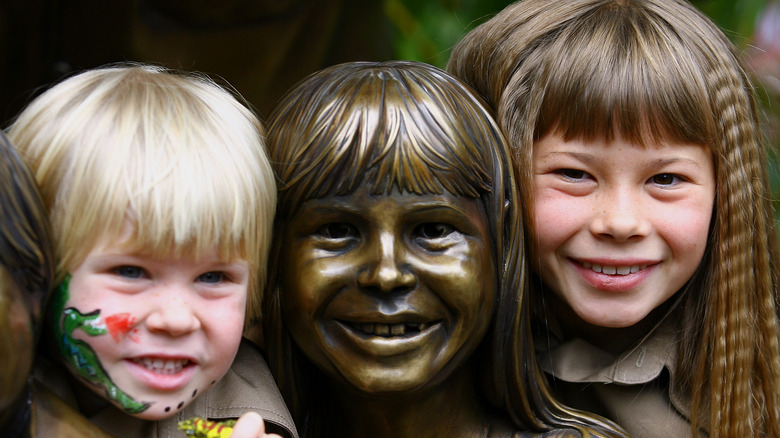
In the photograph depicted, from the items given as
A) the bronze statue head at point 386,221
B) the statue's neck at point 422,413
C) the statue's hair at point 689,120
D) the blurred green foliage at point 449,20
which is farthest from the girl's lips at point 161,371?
the blurred green foliage at point 449,20

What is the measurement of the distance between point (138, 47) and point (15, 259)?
99 centimetres

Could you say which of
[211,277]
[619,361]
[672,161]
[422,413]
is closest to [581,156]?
[672,161]

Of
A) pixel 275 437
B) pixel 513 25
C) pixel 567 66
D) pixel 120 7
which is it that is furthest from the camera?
pixel 120 7

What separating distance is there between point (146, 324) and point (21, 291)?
0.20m

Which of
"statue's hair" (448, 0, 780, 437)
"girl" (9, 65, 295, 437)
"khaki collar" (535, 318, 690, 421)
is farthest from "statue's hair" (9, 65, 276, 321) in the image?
"khaki collar" (535, 318, 690, 421)

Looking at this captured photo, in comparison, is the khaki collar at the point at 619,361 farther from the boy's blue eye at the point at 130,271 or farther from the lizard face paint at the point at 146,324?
A: the boy's blue eye at the point at 130,271

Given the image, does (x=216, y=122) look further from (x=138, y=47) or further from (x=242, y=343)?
(x=138, y=47)

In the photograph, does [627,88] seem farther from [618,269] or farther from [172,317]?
[172,317]

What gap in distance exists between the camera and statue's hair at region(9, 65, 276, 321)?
4.54ft

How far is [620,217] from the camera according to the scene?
1.72 metres

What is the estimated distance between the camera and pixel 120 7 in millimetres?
2111

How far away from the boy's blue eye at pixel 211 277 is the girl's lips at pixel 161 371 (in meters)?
0.12

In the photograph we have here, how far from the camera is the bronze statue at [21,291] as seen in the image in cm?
124

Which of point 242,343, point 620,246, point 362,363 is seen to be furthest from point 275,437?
point 620,246
